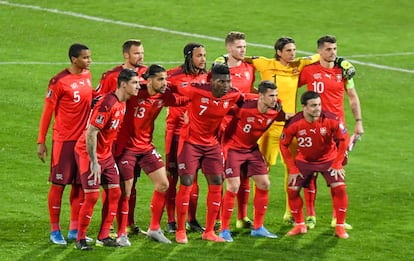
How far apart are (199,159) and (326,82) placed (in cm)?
265

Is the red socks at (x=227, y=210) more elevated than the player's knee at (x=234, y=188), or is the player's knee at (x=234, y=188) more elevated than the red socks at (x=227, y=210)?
the player's knee at (x=234, y=188)

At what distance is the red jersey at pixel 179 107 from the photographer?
686 inches

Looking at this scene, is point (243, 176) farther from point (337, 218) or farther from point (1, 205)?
point (1, 205)

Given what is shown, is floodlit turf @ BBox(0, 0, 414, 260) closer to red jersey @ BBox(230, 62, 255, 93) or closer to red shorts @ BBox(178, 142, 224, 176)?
red shorts @ BBox(178, 142, 224, 176)

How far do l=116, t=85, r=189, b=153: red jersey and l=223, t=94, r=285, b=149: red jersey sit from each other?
947mm

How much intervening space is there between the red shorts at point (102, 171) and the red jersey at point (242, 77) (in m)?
2.74

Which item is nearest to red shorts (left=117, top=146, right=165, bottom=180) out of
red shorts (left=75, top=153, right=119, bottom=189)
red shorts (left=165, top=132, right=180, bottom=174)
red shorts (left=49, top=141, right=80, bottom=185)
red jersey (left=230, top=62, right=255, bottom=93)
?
red shorts (left=75, top=153, right=119, bottom=189)

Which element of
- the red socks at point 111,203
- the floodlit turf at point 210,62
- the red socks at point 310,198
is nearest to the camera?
the red socks at point 111,203

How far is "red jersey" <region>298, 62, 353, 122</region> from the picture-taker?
18.4 metres

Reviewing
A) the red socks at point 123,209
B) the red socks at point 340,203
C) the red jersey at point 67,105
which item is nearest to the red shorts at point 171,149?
the red socks at point 123,209

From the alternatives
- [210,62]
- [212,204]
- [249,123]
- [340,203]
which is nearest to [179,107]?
[249,123]

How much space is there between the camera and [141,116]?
1675cm

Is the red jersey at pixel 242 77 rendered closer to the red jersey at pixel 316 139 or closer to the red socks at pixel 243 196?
the red jersey at pixel 316 139

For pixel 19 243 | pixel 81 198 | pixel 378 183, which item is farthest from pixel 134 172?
pixel 378 183
